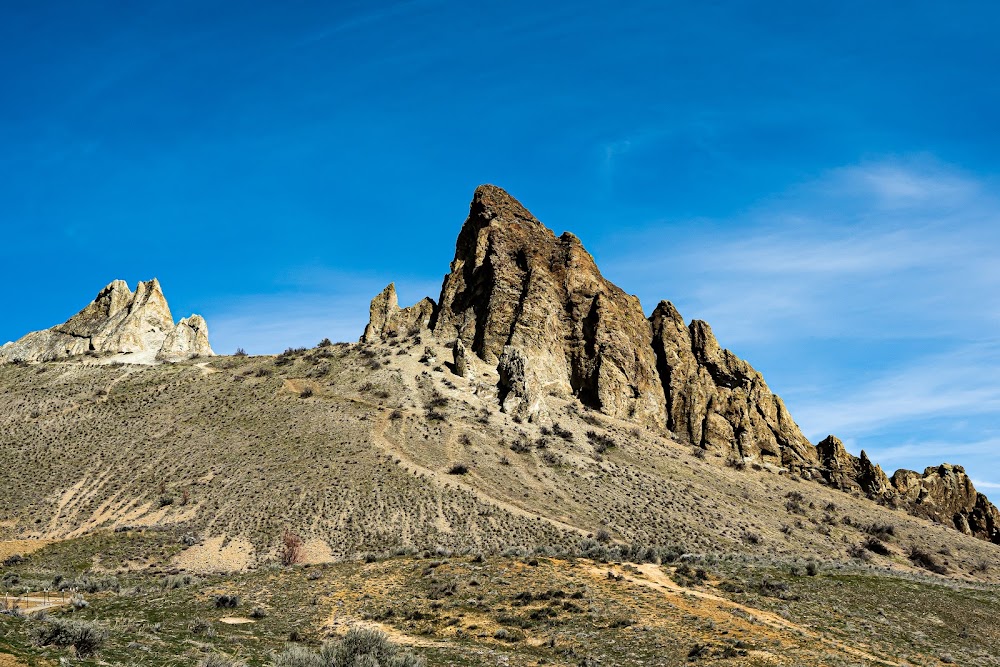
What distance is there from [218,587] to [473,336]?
57862 millimetres

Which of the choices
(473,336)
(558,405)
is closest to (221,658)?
(558,405)

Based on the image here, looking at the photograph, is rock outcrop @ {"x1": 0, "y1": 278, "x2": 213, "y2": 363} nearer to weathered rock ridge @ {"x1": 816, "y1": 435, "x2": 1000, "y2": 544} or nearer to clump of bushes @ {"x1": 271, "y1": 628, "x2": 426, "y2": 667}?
clump of bushes @ {"x1": 271, "y1": 628, "x2": 426, "y2": 667}

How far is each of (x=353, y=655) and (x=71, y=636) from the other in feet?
23.6

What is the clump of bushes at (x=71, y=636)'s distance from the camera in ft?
55.5

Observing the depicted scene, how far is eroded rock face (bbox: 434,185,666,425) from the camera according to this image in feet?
275

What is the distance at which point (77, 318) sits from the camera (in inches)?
3834

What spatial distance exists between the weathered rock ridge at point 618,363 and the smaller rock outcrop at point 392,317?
260 millimetres

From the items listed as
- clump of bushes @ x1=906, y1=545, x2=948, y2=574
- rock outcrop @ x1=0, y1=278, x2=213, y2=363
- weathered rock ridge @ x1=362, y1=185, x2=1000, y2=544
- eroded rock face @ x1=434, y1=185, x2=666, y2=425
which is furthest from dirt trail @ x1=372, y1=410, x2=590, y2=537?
rock outcrop @ x1=0, y1=278, x2=213, y2=363

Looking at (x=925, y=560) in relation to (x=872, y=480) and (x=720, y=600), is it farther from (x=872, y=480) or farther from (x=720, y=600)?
(x=720, y=600)

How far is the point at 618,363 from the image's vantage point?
86000 millimetres

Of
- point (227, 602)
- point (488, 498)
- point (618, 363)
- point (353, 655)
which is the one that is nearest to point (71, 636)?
point (353, 655)

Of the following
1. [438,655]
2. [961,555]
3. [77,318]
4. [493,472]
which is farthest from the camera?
[77,318]

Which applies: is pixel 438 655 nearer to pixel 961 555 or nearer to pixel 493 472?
pixel 493 472

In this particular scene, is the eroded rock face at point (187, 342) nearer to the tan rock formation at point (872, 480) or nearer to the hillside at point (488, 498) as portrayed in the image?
the hillside at point (488, 498)
